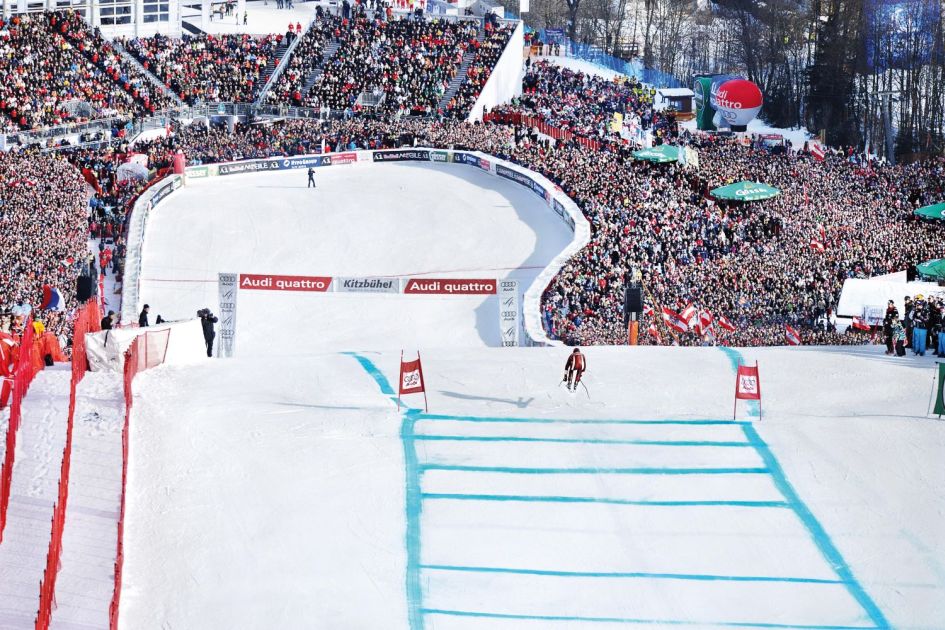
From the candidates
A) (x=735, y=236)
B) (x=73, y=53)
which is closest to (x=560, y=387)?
(x=735, y=236)

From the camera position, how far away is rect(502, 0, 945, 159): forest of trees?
69.2 m

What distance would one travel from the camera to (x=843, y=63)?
71562 mm

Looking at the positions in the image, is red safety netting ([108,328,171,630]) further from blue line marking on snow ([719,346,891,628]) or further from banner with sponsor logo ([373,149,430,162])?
banner with sponsor logo ([373,149,430,162])

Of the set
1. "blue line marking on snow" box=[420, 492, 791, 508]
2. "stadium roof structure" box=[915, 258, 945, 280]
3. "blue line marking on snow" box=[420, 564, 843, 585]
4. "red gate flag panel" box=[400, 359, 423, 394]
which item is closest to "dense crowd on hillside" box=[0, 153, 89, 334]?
"red gate flag panel" box=[400, 359, 423, 394]

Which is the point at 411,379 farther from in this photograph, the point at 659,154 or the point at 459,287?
the point at 659,154

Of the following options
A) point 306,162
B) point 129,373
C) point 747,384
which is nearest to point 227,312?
point 129,373

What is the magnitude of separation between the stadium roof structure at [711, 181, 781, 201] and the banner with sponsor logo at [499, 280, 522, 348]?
45.6ft

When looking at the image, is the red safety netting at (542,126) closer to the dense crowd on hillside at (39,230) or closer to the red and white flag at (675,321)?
the dense crowd on hillside at (39,230)

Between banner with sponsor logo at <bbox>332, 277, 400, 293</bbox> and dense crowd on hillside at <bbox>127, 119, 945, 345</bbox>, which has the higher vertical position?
dense crowd on hillside at <bbox>127, 119, 945, 345</bbox>

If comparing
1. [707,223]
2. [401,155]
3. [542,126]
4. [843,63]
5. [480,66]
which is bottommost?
[707,223]

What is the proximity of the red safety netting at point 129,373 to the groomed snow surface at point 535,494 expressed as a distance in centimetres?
36

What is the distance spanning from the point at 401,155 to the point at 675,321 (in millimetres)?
Result: 23821

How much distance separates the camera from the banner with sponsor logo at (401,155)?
52.8m

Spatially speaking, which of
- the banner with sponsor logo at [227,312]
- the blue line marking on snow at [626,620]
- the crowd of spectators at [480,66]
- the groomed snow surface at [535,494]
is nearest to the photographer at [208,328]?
the groomed snow surface at [535,494]
